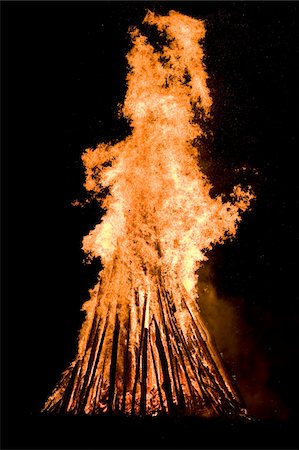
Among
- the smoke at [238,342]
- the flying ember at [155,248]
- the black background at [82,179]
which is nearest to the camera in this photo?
the black background at [82,179]

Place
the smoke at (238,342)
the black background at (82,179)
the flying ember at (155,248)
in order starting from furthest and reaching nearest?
the smoke at (238,342), the flying ember at (155,248), the black background at (82,179)

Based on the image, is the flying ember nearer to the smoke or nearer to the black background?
the black background

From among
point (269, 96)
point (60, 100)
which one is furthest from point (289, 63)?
point (60, 100)

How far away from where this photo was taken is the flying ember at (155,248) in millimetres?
2496

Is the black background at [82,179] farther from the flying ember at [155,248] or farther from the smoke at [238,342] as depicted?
the flying ember at [155,248]

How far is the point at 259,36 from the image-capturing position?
2.61 meters

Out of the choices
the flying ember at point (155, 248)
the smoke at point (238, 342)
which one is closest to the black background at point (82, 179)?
the smoke at point (238, 342)

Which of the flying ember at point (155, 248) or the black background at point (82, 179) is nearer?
the black background at point (82, 179)

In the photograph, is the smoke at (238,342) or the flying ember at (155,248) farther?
the smoke at (238,342)

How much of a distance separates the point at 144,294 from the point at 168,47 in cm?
245

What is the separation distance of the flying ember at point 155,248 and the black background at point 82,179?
6.3 inches

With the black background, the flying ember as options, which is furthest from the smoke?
the flying ember

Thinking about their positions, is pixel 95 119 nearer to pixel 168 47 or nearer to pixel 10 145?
pixel 168 47

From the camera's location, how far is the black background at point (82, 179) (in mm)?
2305
